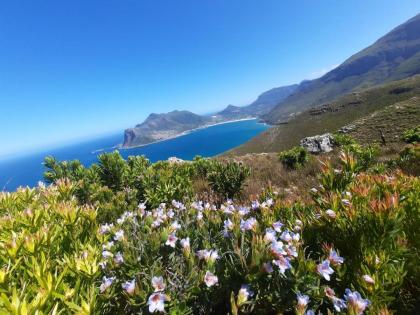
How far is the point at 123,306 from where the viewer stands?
205 centimetres

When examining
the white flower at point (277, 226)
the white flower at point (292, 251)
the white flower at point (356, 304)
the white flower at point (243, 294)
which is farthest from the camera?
the white flower at point (277, 226)

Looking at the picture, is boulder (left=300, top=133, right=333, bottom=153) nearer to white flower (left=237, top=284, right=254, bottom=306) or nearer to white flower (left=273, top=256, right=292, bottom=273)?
white flower (left=273, top=256, right=292, bottom=273)

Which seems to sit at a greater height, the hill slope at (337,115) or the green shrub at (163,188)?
the green shrub at (163,188)

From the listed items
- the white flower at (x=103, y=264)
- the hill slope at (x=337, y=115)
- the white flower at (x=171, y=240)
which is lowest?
the hill slope at (x=337, y=115)

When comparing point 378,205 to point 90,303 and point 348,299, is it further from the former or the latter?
point 90,303

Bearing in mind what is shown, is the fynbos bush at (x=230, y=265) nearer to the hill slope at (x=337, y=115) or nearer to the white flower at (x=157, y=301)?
the white flower at (x=157, y=301)

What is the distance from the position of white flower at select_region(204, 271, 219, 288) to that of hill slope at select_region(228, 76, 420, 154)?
8061 centimetres

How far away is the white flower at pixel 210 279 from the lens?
1.92 meters

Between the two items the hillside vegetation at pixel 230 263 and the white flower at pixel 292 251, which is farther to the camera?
the white flower at pixel 292 251

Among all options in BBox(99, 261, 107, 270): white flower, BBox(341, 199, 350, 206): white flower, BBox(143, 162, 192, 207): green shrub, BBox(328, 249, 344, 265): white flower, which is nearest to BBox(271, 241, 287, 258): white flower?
BBox(328, 249, 344, 265): white flower

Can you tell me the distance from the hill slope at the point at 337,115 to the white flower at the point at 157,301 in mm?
80920

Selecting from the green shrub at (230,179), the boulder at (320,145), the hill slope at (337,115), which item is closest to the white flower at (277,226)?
the green shrub at (230,179)

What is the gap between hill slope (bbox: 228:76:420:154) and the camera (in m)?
85.1

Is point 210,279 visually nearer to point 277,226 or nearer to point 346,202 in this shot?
point 277,226
